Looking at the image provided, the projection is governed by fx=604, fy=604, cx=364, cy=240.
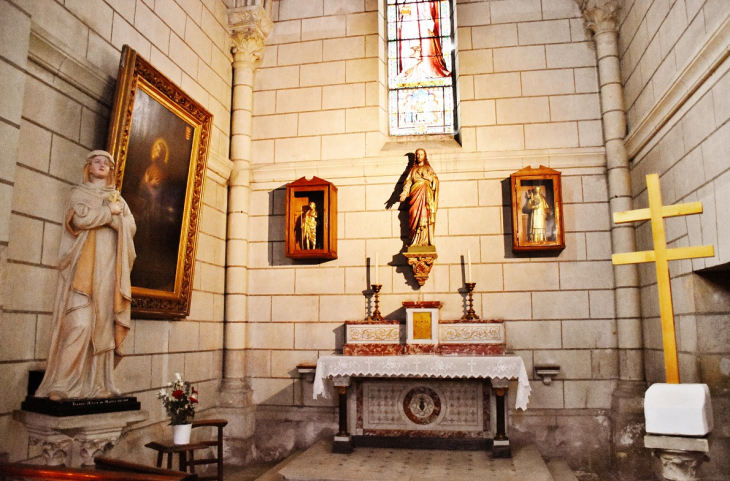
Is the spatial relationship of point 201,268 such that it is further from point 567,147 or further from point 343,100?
point 567,147

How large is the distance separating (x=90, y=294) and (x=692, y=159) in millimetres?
5378

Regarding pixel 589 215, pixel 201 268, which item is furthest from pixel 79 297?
pixel 589 215

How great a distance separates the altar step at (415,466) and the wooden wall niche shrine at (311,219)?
2.42m

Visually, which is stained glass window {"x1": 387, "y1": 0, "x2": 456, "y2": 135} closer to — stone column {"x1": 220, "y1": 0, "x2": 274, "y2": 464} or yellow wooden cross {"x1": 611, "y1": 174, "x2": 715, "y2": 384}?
stone column {"x1": 220, "y1": 0, "x2": 274, "y2": 464}

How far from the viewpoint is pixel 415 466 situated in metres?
6.19

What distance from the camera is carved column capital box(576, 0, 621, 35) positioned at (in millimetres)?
7746

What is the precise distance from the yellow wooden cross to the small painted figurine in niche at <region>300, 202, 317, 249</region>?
4.49m

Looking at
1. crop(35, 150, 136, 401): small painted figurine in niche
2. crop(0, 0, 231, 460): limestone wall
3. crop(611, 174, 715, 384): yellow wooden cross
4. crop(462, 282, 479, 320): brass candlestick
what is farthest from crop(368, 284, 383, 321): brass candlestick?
crop(611, 174, 715, 384): yellow wooden cross

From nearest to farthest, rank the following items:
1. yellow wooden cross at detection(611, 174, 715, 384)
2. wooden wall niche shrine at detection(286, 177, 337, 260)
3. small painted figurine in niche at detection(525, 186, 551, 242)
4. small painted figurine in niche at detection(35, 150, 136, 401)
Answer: yellow wooden cross at detection(611, 174, 715, 384) < small painted figurine in niche at detection(35, 150, 136, 401) < small painted figurine in niche at detection(525, 186, 551, 242) < wooden wall niche shrine at detection(286, 177, 337, 260)

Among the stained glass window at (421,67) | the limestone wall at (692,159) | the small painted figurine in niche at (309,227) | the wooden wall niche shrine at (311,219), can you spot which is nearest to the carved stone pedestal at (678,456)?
the limestone wall at (692,159)

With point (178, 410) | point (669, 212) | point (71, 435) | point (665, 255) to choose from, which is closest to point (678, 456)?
point (665, 255)

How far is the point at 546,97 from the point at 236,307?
4972 millimetres

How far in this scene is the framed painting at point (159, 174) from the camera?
5434 mm

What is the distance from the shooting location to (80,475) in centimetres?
285
